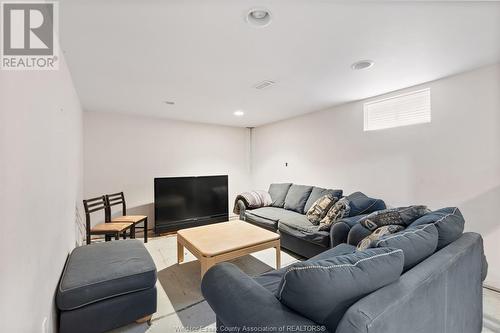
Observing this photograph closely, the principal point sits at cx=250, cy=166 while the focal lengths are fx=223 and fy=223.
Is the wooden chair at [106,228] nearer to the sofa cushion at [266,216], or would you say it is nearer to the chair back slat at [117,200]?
the chair back slat at [117,200]

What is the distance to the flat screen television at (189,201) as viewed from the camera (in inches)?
161

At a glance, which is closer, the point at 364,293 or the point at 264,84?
the point at 364,293

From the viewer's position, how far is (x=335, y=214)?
9.41 ft

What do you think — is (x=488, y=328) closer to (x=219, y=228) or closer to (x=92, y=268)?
(x=219, y=228)

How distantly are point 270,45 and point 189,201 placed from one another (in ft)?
10.8

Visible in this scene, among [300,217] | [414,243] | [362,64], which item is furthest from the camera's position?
[300,217]

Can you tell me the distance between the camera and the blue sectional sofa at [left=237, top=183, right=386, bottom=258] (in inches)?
107

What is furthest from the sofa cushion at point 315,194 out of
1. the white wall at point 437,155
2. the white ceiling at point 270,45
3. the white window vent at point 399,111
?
the white ceiling at point 270,45

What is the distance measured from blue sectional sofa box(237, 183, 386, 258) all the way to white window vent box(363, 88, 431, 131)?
1.08 meters

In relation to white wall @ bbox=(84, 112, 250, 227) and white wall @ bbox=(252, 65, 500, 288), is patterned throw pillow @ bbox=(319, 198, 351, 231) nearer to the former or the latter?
white wall @ bbox=(252, 65, 500, 288)

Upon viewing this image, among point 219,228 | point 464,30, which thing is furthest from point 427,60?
point 219,228

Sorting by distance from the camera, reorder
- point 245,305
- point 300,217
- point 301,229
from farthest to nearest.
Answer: point 300,217, point 301,229, point 245,305

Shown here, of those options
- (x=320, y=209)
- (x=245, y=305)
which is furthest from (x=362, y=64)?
(x=245, y=305)

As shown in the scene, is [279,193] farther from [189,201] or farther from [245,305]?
[245,305]
